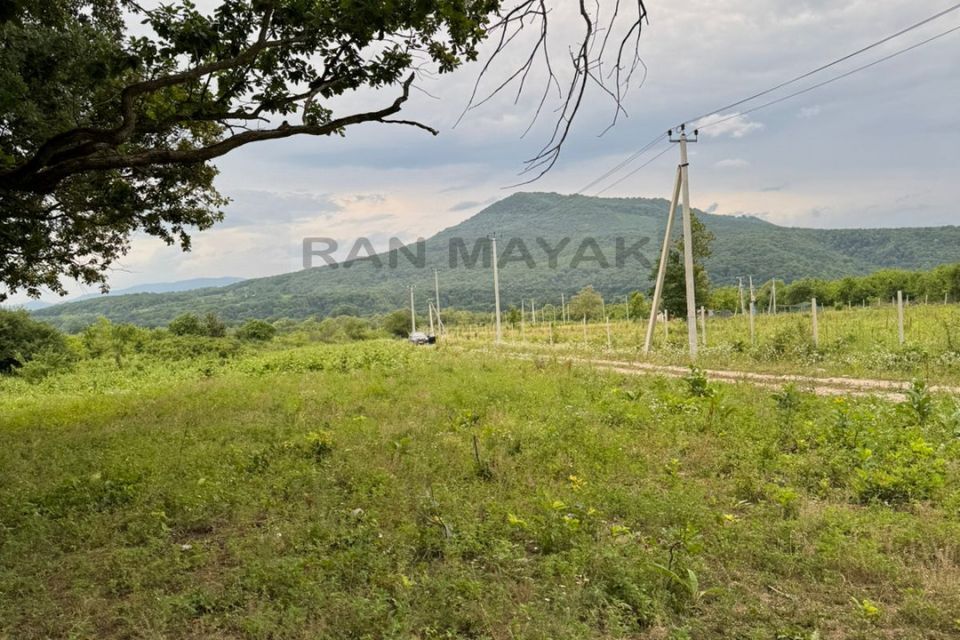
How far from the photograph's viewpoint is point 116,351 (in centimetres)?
3091

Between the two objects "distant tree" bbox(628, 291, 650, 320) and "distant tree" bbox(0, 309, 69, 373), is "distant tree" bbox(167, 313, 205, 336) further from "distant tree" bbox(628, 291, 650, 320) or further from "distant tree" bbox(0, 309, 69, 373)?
"distant tree" bbox(628, 291, 650, 320)

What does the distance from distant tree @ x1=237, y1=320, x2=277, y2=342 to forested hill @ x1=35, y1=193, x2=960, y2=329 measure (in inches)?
1140

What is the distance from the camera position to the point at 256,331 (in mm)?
42375

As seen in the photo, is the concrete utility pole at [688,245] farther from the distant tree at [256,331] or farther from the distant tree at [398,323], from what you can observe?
the distant tree at [398,323]

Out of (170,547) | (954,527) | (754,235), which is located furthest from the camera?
(754,235)

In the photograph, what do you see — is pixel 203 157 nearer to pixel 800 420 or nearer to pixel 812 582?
pixel 812 582

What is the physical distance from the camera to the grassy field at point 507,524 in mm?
3715

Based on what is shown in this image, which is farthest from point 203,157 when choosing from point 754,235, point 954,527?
point 754,235

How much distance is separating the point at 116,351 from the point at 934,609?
34947mm

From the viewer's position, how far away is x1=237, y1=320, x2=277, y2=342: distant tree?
137 feet

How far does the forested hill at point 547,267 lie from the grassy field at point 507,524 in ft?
206

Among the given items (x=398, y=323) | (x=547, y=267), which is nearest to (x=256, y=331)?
(x=398, y=323)

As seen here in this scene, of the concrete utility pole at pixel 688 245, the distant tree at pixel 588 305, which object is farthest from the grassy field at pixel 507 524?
the distant tree at pixel 588 305

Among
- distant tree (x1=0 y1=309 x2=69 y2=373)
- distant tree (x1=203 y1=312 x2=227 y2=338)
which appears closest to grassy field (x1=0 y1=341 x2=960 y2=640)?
distant tree (x1=0 y1=309 x2=69 y2=373)
